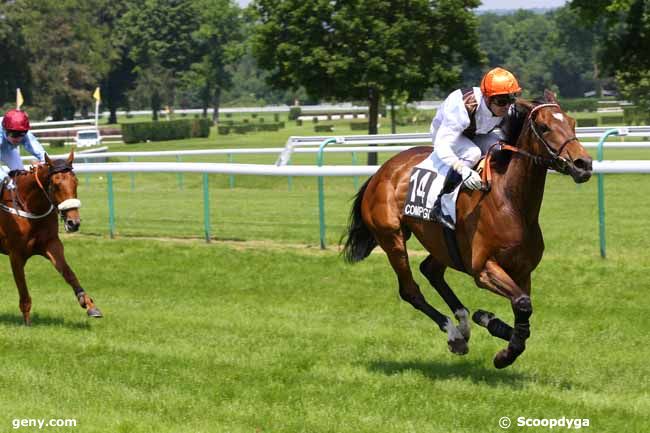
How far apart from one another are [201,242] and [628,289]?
6.54 meters

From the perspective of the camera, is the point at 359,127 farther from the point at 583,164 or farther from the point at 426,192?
the point at 583,164

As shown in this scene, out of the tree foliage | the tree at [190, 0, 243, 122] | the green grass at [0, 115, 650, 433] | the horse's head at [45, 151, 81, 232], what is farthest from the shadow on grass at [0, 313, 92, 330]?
the tree foliage

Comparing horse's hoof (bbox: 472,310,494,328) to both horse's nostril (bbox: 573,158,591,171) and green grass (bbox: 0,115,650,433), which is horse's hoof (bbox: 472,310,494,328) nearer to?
green grass (bbox: 0,115,650,433)

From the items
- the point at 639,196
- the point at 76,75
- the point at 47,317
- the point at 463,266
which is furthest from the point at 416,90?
the point at 76,75

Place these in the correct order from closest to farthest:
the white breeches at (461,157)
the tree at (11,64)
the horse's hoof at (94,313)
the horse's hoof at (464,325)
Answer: the white breeches at (461,157) < the horse's hoof at (464,325) < the horse's hoof at (94,313) < the tree at (11,64)

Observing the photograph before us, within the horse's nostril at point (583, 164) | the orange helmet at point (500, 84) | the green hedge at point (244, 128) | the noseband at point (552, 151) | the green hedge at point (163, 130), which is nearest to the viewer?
the horse's nostril at point (583, 164)

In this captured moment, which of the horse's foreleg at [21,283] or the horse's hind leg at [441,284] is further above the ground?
the horse's hind leg at [441,284]

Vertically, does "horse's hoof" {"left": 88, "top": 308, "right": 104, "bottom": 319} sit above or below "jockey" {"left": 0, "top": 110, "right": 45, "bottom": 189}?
below

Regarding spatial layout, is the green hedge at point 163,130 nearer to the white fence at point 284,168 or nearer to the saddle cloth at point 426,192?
the white fence at point 284,168

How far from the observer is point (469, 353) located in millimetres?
7895

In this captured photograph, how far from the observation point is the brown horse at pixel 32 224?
932cm

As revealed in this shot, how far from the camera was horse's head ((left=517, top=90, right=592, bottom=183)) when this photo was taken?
6086mm

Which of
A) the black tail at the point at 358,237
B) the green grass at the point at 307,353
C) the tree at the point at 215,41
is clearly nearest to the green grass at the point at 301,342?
the green grass at the point at 307,353

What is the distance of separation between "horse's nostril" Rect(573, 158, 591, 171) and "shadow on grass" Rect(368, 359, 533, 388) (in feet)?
5.16
